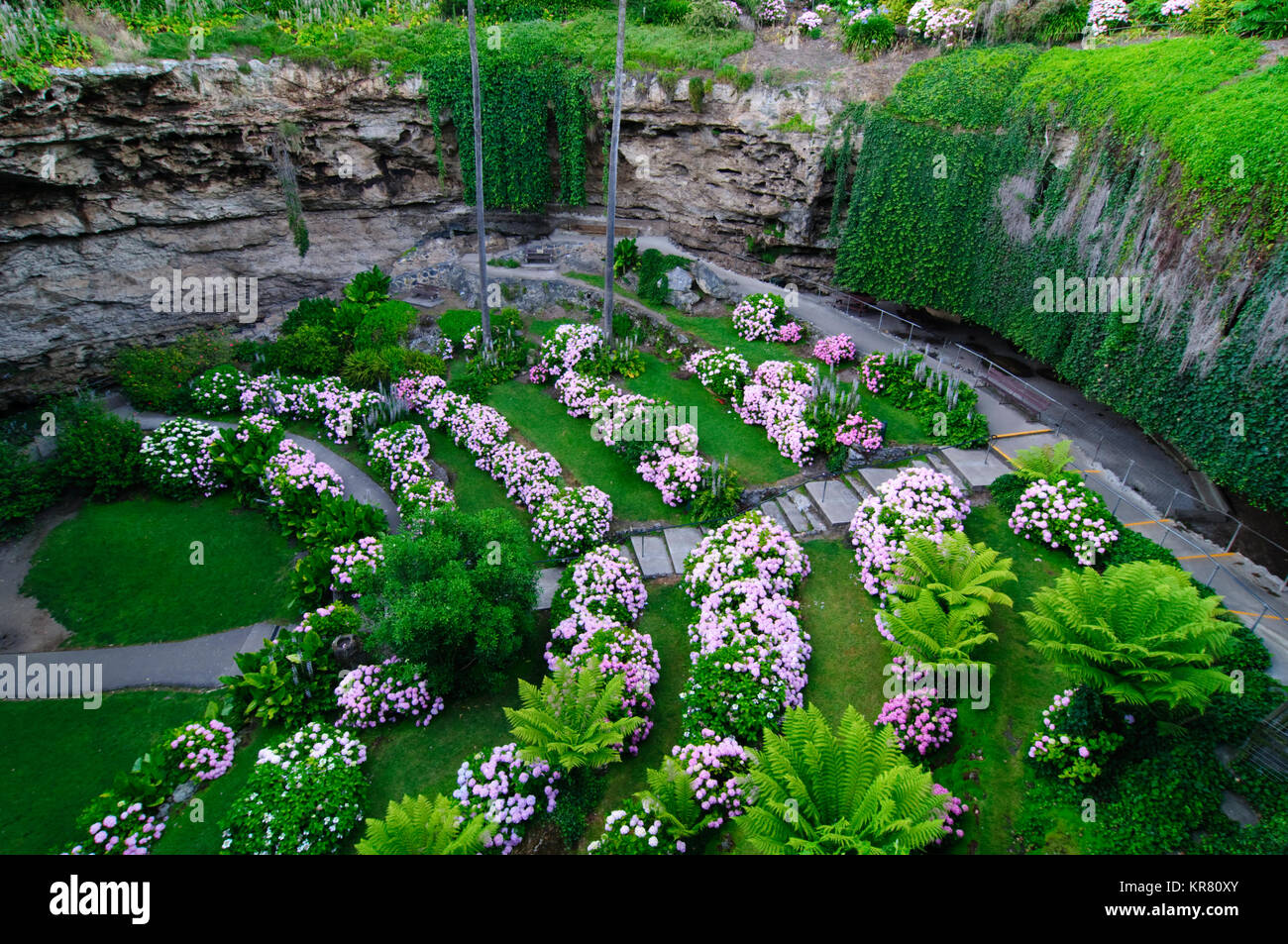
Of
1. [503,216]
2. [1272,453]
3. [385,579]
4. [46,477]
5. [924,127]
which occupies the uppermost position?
[924,127]

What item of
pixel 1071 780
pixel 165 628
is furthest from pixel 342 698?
pixel 1071 780

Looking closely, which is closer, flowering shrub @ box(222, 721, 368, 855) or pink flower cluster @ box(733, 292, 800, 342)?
flowering shrub @ box(222, 721, 368, 855)

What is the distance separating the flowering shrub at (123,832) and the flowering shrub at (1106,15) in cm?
2346

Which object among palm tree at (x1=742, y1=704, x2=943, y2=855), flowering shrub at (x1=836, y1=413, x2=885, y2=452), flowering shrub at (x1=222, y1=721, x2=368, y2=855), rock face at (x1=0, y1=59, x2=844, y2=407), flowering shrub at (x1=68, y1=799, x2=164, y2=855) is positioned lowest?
flowering shrub at (x1=68, y1=799, x2=164, y2=855)

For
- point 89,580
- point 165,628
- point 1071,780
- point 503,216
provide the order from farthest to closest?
point 503,216, point 89,580, point 165,628, point 1071,780

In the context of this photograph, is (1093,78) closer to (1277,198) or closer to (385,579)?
(1277,198)

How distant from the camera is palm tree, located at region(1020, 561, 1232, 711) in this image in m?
8.52

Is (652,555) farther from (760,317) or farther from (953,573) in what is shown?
(760,317)

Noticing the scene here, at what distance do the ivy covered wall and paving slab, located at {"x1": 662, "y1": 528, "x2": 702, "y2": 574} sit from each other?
28.3 feet

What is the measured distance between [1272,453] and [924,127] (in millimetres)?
10708

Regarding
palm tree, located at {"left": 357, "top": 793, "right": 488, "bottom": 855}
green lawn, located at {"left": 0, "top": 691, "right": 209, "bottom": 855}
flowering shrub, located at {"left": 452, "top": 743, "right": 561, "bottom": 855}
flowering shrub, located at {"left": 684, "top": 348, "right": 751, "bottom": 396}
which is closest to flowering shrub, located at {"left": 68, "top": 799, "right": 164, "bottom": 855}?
green lawn, located at {"left": 0, "top": 691, "right": 209, "bottom": 855}

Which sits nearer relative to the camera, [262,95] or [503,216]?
[262,95]

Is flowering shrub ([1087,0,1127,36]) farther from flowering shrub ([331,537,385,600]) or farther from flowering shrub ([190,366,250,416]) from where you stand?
flowering shrub ([190,366,250,416])

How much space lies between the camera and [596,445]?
1686cm
